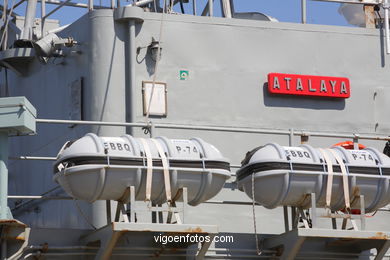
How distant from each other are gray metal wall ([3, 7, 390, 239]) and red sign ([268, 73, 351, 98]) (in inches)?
4.4

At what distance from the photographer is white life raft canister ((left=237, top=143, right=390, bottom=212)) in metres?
10.9

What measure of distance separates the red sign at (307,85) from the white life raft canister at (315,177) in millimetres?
1872

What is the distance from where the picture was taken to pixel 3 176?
34.8 feet

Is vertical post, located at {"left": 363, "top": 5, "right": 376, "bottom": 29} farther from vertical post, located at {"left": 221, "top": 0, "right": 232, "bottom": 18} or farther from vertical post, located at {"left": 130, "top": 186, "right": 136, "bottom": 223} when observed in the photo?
vertical post, located at {"left": 130, "top": 186, "right": 136, "bottom": 223}

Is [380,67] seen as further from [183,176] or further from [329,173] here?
[183,176]

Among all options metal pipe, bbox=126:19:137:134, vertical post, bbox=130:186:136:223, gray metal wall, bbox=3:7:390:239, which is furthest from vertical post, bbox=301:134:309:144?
vertical post, bbox=130:186:136:223

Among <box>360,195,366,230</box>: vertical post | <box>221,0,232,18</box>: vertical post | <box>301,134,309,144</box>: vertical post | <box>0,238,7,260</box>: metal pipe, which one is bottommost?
<box>0,238,7,260</box>: metal pipe

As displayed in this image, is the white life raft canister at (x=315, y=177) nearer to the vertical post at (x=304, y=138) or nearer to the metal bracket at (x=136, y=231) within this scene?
the vertical post at (x=304, y=138)

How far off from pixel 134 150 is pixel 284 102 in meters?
3.16

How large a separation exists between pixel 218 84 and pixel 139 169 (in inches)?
110

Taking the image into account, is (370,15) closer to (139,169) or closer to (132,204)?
(139,169)

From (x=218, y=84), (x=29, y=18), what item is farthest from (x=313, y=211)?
(x=29, y=18)

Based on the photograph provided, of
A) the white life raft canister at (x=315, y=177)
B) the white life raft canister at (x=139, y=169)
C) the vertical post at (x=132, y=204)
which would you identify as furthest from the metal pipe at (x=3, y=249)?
the white life raft canister at (x=315, y=177)

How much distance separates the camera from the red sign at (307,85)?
→ 13078 mm
